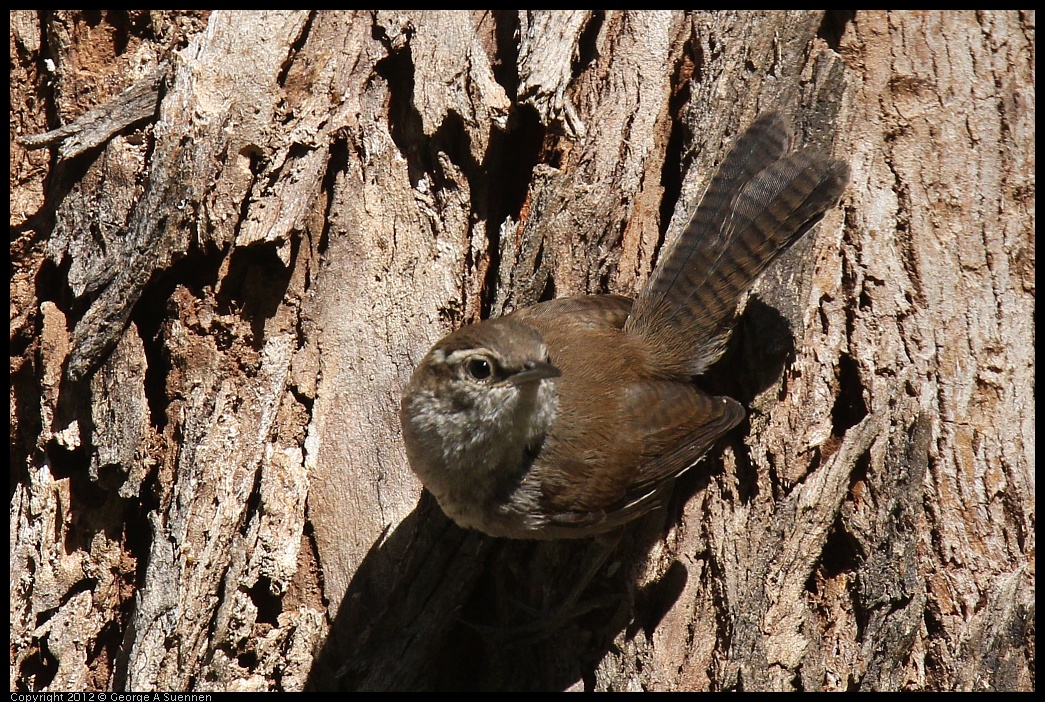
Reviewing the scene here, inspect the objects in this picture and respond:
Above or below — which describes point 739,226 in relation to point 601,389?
above

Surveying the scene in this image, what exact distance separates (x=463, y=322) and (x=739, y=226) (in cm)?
128

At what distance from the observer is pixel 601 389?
140 inches

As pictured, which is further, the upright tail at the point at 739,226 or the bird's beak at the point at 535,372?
the upright tail at the point at 739,226

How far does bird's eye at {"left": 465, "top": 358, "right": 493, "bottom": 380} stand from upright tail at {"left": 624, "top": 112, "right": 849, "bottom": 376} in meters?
0.76

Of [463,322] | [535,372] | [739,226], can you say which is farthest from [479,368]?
[739,226]

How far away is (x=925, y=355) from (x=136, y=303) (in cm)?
327

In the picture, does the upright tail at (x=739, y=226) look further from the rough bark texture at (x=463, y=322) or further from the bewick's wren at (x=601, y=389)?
the rough bark texture at (x=463, y=322)

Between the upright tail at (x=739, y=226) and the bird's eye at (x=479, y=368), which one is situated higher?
the upright tail at (x=739, y=226)

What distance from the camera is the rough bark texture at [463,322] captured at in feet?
10.8

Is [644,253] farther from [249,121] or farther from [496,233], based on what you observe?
[249,121]

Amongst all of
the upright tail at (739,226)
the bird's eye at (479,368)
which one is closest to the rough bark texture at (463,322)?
the upright tail at (739,226)

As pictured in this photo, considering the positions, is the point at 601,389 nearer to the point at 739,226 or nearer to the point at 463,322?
the point at 463,322

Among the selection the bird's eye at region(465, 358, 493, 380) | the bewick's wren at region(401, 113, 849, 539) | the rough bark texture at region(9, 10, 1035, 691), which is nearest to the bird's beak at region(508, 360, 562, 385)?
the bewick's wren at region(401, 113, 849, 539)

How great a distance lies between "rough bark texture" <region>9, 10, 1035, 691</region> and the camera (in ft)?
10.8
